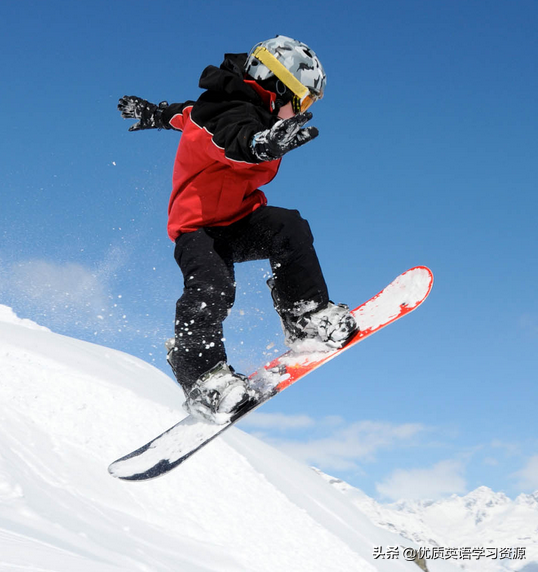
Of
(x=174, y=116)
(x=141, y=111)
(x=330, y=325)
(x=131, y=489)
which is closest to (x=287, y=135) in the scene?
(x=330, y=325)

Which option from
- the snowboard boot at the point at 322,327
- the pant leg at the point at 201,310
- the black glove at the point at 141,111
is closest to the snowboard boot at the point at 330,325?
the snowboard boot at the point at 322,327

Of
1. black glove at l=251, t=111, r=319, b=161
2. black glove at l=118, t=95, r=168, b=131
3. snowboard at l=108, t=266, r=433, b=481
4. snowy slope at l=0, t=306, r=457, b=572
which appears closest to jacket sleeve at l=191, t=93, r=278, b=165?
black glove at l=251, t=111, r=319, b=161

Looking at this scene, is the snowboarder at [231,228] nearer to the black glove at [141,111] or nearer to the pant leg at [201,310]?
the pant leg at [201,310]

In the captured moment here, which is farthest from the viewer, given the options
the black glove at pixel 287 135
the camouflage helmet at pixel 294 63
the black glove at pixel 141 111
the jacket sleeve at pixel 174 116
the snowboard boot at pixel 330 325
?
the black glove at pixel 141 111

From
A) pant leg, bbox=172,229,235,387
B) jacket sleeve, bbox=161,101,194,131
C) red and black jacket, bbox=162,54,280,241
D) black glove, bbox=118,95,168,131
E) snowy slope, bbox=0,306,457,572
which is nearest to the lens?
red and black jacket, bbox=162,54,280,241

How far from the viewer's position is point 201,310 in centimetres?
379

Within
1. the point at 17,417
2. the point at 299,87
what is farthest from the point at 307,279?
the point at 17,417

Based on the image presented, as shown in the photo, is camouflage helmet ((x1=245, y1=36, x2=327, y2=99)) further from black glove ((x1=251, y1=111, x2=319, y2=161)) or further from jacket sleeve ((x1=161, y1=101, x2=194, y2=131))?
black glove ((x1=251, y1=111, x2=319, y2=161))

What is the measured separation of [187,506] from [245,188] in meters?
8.98

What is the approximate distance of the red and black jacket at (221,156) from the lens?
3.52 m

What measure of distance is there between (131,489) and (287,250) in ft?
26.3

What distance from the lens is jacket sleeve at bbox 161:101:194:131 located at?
459 cm

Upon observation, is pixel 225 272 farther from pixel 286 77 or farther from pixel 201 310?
pixel 286 77

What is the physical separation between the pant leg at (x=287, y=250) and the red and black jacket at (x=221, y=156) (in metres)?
0.13
